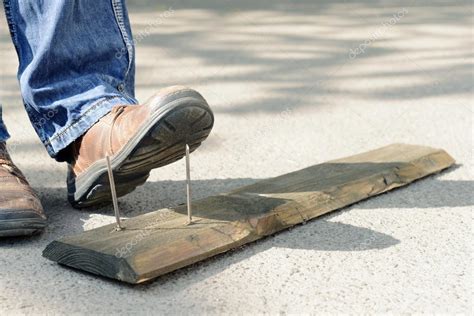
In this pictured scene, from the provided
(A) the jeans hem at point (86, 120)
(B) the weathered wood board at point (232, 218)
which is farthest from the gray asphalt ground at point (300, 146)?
(A) the jeans hem at point (86, 120)

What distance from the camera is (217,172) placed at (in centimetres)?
223

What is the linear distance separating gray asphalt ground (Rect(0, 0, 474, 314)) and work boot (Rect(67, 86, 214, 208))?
0.30 feet

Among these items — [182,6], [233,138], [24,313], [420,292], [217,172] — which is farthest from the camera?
[182,6]

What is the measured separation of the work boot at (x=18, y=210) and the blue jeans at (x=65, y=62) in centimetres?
15

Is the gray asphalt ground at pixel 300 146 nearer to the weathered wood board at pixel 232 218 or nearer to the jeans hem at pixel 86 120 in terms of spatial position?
the weathered wood board at pixel 232 218

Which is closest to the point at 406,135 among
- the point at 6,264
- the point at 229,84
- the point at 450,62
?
the point at 229,84

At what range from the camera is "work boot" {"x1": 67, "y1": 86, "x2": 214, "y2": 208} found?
1.53 m

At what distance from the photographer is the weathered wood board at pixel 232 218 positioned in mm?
1456

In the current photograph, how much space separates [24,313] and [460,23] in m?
3.32

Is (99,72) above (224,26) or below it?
above

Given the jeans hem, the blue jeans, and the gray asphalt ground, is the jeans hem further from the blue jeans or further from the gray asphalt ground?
the gray asphalt ground

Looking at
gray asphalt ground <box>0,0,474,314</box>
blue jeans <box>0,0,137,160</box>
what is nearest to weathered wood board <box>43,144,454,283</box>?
gray asphalt ground <box>0,0,474,314</box>

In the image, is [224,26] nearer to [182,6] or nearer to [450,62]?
[182,6]

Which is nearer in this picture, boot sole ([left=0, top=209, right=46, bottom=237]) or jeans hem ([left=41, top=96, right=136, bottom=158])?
boot sole ([left=0, top=209, right=46, bottom=237])
